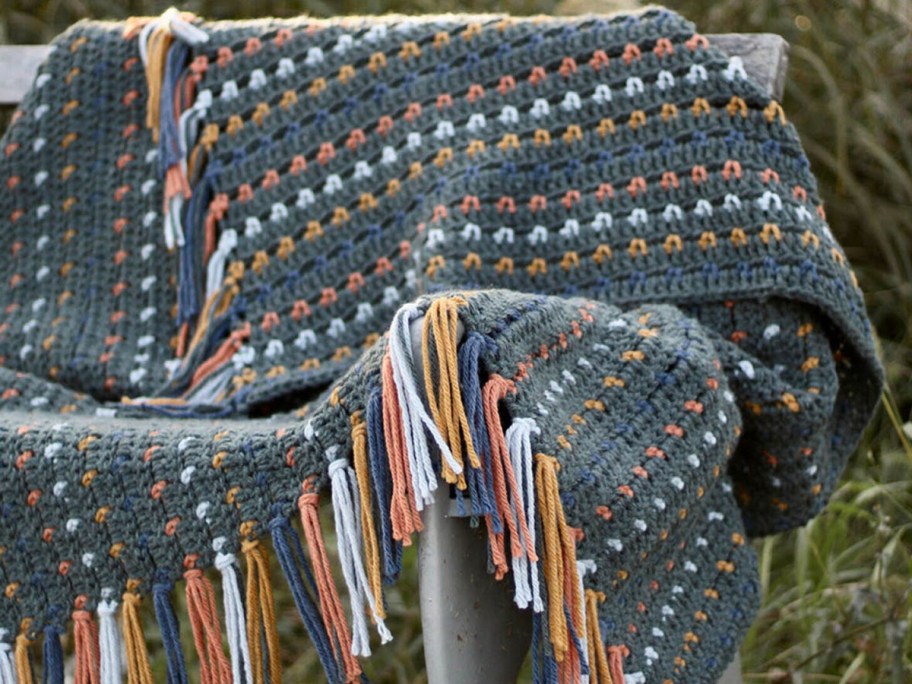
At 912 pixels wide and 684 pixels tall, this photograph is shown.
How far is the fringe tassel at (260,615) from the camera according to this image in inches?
36.0

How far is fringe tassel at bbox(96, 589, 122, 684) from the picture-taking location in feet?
3.13

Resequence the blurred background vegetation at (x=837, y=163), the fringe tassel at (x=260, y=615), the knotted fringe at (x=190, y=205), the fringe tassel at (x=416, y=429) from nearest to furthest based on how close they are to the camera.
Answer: the fringe tassel at (x=416, y=429) → the fringe tassel at (x=260, y=615) → the knotted fringe at (x=190, y=205) → the blurred background vegetation at (x=837, y=163)

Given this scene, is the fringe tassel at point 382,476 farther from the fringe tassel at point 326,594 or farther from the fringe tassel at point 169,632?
the fringe tassel at point 169,632

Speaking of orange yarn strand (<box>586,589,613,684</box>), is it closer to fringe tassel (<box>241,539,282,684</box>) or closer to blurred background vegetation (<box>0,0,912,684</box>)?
fringe tassel (<box>241,539,282,684</box>)

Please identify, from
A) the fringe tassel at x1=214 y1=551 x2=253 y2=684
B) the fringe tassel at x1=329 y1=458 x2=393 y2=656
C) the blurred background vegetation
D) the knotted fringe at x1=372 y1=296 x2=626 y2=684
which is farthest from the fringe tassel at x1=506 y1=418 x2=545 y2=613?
the blurred background vegetation

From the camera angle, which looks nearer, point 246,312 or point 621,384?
point 621,384

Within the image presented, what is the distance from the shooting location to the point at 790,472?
Result: 3.94 feet

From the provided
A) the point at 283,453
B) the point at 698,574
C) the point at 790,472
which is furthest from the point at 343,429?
the point at 790,472

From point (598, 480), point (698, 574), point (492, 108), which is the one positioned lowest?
point (698, 574)

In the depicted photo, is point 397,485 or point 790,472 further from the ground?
point 397,485

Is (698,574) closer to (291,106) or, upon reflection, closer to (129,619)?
(129,619)

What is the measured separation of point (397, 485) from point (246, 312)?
Result: 1.83 feet

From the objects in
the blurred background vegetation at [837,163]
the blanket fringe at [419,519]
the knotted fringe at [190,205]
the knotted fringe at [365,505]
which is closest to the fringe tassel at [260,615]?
the blanket fringe at [419,519]

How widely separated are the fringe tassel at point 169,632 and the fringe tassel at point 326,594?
141 millimetres
